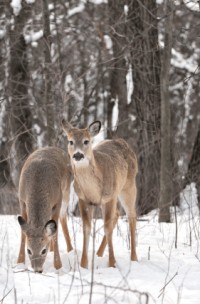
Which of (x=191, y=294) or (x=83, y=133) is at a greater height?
(x=83, y=133)

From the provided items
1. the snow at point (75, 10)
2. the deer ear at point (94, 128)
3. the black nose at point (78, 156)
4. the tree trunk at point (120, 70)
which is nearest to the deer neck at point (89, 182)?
the black nose at point (78, 156)

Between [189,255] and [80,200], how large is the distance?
4.69 ft

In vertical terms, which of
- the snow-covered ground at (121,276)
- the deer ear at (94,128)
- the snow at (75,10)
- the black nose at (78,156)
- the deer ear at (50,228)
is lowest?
the snow-covered ground at (121,276)

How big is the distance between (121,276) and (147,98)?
615 cm

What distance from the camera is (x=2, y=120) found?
56.6 feet

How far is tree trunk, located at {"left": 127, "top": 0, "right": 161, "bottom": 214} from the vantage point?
38.3 ft

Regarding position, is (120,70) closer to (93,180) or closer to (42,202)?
(93,180)

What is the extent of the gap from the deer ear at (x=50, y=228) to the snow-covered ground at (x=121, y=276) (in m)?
0.26

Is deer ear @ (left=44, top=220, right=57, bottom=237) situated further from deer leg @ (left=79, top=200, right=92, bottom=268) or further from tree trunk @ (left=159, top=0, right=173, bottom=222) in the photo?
tree trunk @ (left=159, top=0, right=173, bottom=222)

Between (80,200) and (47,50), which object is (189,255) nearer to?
(80,200)

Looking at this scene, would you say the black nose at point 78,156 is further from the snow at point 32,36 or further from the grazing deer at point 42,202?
the snow at point 32,36

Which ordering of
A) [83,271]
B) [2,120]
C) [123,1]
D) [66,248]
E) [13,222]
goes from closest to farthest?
[83,271] < [66,248] < [13,222] < [123,1] < [2,120]

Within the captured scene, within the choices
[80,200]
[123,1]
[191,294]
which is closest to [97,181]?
[80,200]

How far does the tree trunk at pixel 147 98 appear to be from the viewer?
38.3 feet
